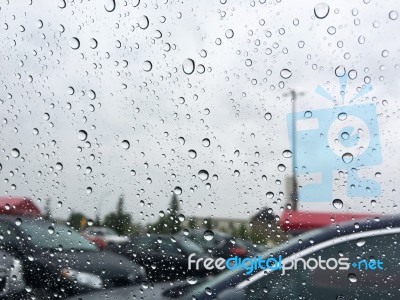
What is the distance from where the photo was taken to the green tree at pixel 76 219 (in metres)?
1.75

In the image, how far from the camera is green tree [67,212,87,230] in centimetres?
175

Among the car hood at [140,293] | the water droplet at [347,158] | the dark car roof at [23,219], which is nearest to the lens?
the water droplet at [347,158]

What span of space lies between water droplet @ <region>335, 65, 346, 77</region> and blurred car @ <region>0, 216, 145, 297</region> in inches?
32.0

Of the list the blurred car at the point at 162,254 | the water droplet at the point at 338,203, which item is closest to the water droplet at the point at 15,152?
the blurred car at the point at 162,254

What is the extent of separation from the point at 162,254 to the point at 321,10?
2.77ft

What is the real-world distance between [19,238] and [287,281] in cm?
86

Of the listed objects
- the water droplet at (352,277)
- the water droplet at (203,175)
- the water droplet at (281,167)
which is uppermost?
the water droplet at (281,167)

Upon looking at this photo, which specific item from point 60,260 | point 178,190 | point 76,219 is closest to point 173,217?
point 178,190

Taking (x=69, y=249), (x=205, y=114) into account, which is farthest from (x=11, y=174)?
(x=205, y=114)

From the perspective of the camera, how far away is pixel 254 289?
1.70 metres

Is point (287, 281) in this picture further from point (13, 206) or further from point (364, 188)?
point (13, 206)

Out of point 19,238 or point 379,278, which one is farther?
point 19,238

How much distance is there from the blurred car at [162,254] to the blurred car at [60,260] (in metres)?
0.03

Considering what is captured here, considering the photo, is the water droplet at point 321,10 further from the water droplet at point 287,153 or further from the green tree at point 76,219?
the green tree at point 76,219
